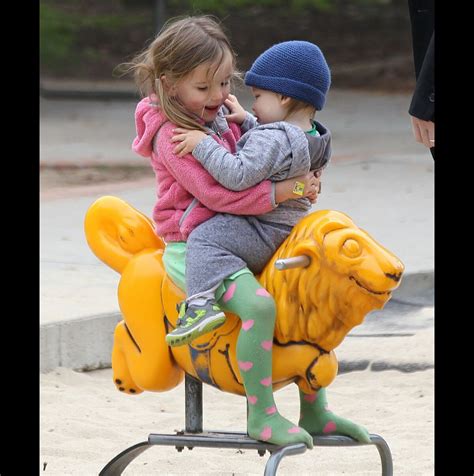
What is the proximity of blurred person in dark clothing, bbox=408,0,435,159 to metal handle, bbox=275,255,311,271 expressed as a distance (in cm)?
91

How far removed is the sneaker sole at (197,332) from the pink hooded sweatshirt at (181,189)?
31cm

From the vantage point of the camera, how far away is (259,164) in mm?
3400

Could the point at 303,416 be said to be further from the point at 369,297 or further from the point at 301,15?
the point at 301,15

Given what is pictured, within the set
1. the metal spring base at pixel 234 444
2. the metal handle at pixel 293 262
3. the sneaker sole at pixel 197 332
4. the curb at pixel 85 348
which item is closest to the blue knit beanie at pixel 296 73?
the metal handle at pixel 293 262

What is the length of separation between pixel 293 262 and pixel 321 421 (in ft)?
1.93

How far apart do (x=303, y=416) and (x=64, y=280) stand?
10.9 ft

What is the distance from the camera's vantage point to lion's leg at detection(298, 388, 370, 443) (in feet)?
12.1

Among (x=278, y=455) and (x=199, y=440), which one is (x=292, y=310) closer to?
(x=278, y=455)

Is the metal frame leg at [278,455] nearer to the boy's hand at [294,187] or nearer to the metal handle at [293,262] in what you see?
the metal handle at [293,262]

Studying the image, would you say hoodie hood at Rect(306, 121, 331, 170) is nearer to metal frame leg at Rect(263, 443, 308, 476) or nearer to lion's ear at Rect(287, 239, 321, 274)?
lion's ear at Rect(287, 239, 321, 274)

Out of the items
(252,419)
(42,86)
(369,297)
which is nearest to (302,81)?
(369,297)

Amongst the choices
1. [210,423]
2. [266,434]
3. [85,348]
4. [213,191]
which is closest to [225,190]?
[213,191]

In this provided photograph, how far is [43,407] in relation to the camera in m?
5.20

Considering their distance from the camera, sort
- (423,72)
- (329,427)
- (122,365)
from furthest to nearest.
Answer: (423,72), (122,365), (329,427)
